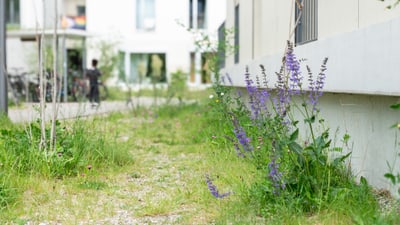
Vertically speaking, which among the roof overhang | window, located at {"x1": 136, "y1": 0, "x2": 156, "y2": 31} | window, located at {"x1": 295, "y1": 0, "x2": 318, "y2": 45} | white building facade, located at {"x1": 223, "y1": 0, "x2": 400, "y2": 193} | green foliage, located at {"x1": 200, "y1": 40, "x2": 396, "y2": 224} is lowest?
green foliage, located at {"x1": 200, "y1": 40, "x2": 396, "y2": 224}

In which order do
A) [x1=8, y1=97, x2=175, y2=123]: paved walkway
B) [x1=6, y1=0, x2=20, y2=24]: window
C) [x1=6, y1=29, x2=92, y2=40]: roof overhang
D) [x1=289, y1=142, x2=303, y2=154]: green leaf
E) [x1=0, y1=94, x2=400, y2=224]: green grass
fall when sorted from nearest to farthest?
[x1=0, y1=94, x2=400, y2=224]: green grass
[x1=289, y1=142, x2=303, y2=154]: green leaf
[x1=8, y1=97, x2=175, y2=123]: paved walkway
[x1=6, y1=29, x2=92, y2=40]: roof overhang
[x1=6, y1=0, x2=20, y2=24]: window

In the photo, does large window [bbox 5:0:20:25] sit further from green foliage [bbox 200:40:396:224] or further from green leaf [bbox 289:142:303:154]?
green leaf [bbox 289:142:303:154]

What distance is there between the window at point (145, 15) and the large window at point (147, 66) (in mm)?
1416

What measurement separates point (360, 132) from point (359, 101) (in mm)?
240

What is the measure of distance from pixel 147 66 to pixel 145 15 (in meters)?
2.58

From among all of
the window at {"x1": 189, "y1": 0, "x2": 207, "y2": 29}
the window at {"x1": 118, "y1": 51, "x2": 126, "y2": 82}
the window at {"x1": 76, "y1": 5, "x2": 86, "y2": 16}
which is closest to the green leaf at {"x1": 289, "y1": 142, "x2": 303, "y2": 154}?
the window at {"x1": 118, "y1": 51, "x2": 126, "y2": 82}

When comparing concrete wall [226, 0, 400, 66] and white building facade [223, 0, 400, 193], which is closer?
white building facade [223, 0, 400, 193]

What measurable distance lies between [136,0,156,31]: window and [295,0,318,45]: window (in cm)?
2423

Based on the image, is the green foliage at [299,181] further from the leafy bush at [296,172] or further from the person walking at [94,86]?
the person walking at [94,86]

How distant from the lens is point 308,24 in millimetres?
6559

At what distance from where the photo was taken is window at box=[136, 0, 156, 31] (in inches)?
1207

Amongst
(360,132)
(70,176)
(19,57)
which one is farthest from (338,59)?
(19,57)

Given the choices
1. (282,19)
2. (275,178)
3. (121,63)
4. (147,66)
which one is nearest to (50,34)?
(121,63)

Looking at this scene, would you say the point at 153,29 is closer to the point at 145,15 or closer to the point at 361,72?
the point at 145,15
